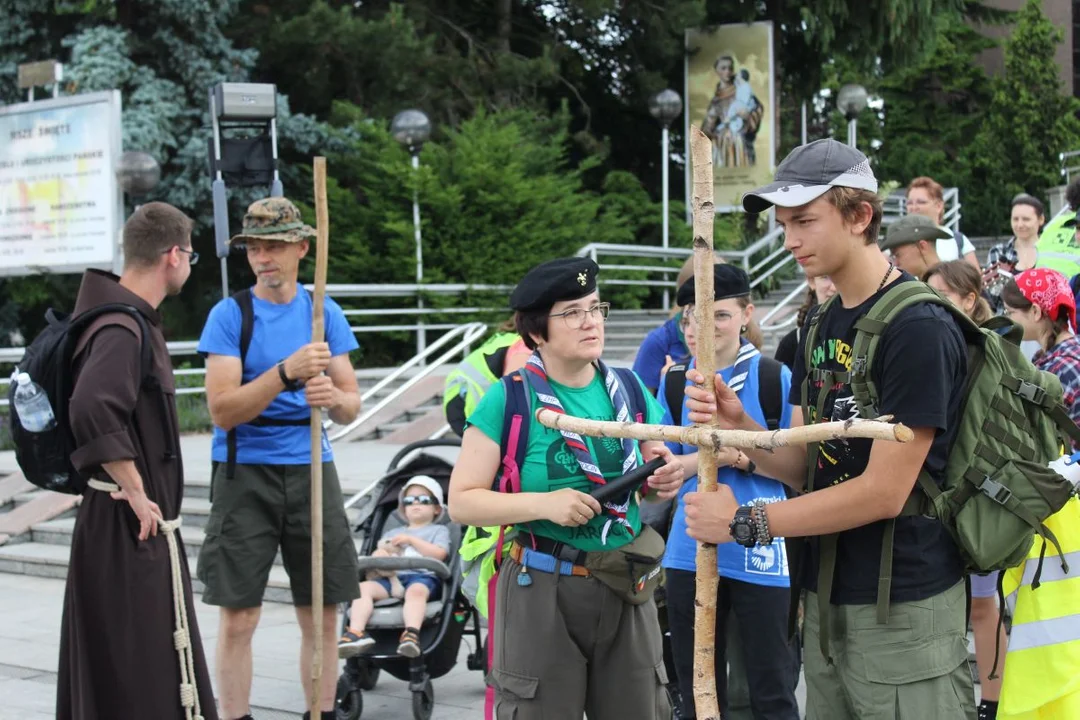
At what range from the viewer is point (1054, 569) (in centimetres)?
437

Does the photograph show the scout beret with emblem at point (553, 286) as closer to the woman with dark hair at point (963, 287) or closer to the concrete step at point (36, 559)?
the woman with dark hair at point (963, 287)

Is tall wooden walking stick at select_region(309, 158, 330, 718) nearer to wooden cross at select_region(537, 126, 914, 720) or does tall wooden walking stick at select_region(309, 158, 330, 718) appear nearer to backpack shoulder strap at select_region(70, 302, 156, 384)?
backpack shoulder strap at select_region(70, 302, 156, 384)

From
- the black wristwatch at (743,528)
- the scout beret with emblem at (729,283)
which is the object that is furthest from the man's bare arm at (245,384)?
the black wristwatch at (743,528)

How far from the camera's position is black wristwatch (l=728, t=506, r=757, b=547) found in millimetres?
3010

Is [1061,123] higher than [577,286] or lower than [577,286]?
higher

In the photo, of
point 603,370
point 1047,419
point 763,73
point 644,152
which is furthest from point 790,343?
point 644,152

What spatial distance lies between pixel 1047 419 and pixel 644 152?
21113 mm

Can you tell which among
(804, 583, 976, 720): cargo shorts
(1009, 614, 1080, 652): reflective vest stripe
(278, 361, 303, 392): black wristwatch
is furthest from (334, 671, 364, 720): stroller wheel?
(804, 583, 976, 720): cargo shorts

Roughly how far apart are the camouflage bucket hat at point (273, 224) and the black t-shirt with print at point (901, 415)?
115 inches

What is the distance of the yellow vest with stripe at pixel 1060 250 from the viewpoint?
7.28 metres

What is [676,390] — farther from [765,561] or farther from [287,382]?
[287,382]

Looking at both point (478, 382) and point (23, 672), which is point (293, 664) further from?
point (478, 382)

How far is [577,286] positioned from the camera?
3.85m

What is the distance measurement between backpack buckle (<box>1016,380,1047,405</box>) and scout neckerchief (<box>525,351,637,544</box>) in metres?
1.19
